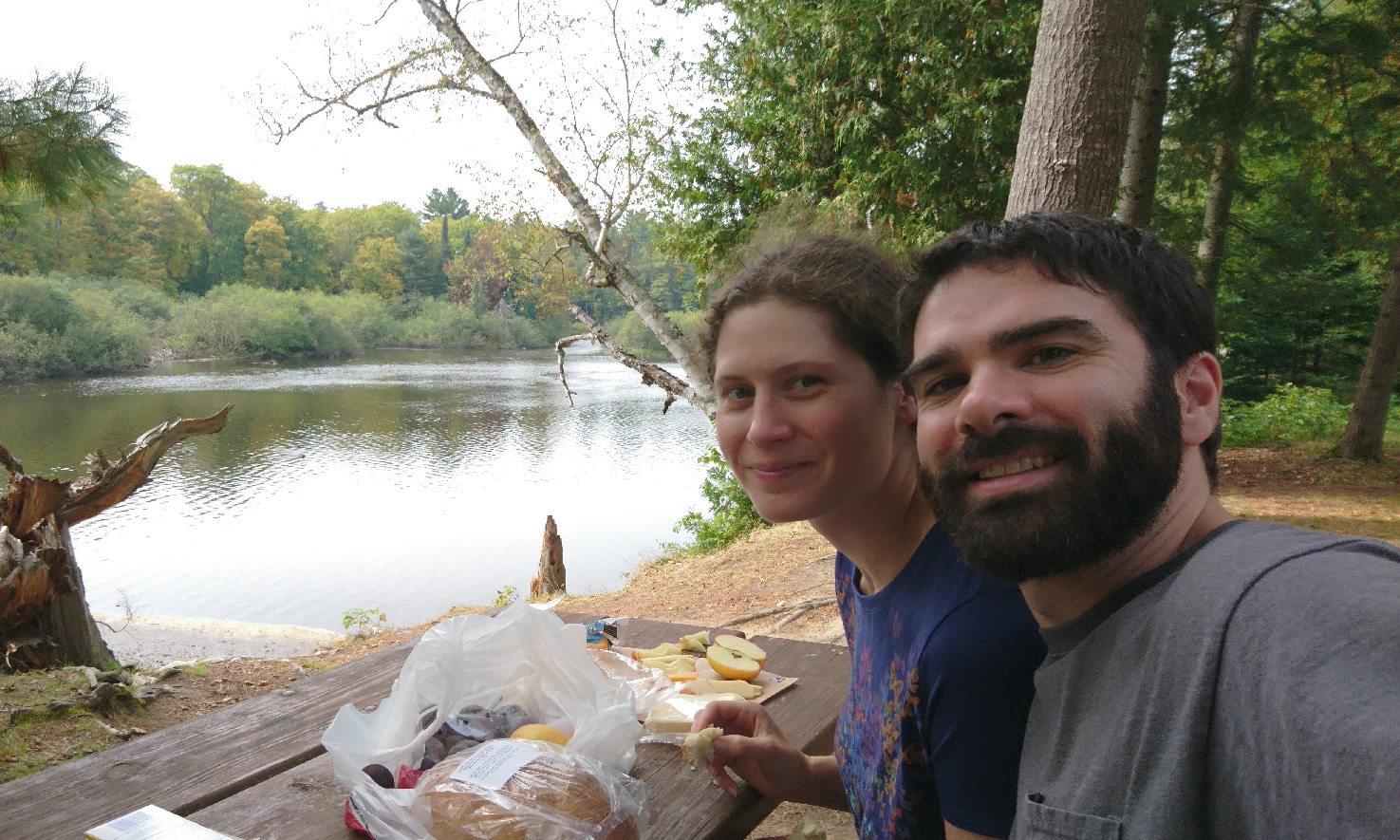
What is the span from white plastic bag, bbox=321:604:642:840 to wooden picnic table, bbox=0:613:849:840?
0.33 feet

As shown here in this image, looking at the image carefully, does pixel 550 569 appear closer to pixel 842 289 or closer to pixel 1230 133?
pixel 1230 133

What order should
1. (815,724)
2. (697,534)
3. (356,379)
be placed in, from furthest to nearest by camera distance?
(356,379) → (697,534) → (815,724)

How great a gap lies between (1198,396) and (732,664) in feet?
5.10

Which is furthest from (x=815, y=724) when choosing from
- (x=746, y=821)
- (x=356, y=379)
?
(x=356, y=379)

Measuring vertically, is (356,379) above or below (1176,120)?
below

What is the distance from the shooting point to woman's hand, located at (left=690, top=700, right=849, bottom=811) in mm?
1779

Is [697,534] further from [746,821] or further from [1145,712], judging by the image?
[1145,712]

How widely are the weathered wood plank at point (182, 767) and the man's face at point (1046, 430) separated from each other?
60.4 inches

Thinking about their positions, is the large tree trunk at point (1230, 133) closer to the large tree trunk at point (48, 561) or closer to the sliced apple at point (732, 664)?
the sliced apple at point (732, 664)

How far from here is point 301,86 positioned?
33.7ft

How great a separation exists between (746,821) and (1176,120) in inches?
342

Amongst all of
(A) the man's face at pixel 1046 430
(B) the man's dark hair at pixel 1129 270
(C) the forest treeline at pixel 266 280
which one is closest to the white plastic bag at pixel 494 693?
(A) the man's face at pixel 1046 430

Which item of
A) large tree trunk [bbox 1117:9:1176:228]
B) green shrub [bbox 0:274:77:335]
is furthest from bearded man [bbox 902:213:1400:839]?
green shrub [bbox 0:274:77:335]

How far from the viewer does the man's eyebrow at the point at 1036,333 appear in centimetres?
100
